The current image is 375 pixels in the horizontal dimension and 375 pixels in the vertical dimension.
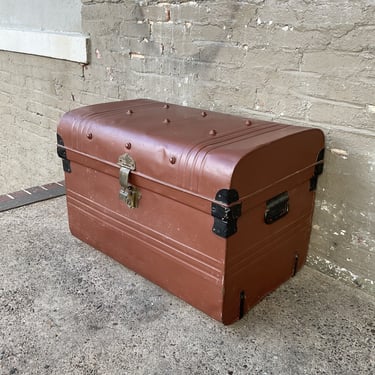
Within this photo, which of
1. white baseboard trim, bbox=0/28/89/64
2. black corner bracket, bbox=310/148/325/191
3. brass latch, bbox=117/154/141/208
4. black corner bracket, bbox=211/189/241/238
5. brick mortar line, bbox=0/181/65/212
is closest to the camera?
black corner bracket, bbox=211/189/241/238

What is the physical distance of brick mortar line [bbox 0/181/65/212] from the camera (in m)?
2.16

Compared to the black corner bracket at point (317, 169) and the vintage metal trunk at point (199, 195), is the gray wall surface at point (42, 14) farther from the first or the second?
the black corner bracket at point (317, 169)

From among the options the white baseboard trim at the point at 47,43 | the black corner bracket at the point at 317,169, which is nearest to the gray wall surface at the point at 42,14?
the white baseboard trim at the point at 47,43

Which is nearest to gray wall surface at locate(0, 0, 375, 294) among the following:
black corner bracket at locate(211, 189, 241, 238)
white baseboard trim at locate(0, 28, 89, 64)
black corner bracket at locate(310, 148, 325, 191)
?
black corner bracket at locate(310, 148, 325, 191)

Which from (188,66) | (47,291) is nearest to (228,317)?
(47,291)

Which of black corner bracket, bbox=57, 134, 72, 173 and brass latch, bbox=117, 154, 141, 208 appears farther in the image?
black corner bracket, bbox=57, 134, 72, 173

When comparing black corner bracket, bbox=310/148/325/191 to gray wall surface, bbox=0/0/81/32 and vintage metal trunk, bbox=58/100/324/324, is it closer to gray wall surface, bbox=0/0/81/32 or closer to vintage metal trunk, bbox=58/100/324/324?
vintage metal trunk, bbox=58/100/324/324

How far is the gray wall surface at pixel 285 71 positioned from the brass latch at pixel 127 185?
619 mm

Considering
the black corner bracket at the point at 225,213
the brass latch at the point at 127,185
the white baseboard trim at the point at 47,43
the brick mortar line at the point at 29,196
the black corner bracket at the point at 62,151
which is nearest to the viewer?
the black corner bracket at the point at 225,213

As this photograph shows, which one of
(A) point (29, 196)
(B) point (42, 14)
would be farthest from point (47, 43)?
(A) point (29, 196)

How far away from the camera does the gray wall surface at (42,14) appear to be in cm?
262

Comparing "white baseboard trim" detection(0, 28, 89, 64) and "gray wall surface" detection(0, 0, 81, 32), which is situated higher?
"gray wall surface" detection(0, 0, 81, 32)

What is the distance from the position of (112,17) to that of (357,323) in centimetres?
190

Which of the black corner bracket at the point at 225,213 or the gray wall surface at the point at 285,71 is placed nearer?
the black corner bracket at the point at 225,213
